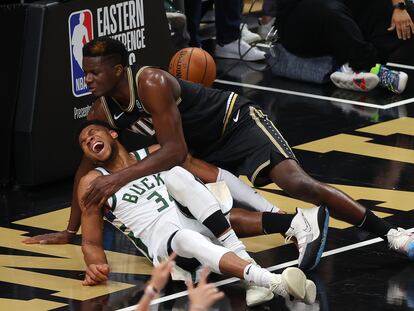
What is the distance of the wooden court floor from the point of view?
6758mm

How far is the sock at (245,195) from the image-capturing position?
303 inches

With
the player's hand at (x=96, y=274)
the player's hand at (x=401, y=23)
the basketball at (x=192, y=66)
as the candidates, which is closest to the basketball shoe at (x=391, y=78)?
the player's hand at (x=401, y=23)

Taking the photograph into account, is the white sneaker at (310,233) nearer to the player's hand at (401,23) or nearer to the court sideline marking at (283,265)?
the court sideline marking at (283,265)

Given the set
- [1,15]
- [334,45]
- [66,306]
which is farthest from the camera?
[334,45]

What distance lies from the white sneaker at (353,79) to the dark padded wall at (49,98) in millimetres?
3102

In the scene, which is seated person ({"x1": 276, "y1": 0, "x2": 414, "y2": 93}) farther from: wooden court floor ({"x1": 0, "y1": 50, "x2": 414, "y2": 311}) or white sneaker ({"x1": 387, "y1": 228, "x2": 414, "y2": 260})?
white sneaker ({"x1": 387, "y1": 228, "x2": 414, "y2": 260})

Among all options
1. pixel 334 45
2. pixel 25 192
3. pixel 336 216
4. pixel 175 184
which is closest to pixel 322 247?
pixel 336 216

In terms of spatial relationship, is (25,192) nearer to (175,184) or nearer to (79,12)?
(79,12)

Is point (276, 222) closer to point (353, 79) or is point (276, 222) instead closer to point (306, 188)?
point (306, 188)

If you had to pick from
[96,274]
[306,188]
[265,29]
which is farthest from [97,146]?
[265,29]

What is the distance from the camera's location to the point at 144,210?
7.04 meters

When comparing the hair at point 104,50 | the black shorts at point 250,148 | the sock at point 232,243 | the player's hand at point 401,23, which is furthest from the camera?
the player's hand at point 401,23

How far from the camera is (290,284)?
21.0ft

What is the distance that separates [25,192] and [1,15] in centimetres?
124
